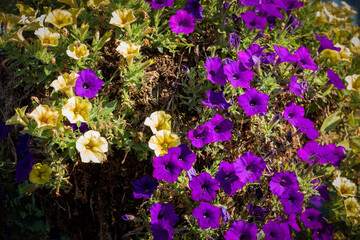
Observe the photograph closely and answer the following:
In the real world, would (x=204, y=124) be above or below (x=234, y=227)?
above

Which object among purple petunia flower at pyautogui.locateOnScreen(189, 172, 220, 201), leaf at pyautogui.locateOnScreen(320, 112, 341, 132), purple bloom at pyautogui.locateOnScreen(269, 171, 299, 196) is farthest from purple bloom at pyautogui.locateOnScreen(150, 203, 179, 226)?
leaf at pyautogui.locateOnScreen(320, 112, 341, 132)

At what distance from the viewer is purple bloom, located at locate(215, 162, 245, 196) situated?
1457 millimetres

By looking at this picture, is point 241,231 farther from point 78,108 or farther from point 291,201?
point 78,108

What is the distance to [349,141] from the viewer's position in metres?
2.06

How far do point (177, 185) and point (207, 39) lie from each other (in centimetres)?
80

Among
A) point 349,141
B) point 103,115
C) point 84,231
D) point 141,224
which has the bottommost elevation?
point 84,231

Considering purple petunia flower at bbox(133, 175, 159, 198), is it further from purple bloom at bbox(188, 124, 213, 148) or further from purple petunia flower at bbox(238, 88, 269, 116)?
purple petunia flower at bbox(238, 88, 269, 116)

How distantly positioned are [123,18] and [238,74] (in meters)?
0.61

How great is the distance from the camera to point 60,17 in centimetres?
161

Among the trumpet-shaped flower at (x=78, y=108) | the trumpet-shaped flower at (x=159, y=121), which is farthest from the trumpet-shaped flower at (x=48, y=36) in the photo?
the trumpet-shaped flower at (x=159, y=121)

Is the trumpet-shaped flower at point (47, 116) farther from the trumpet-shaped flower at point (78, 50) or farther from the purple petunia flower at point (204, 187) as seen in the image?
the purple petunia flower at point (204, 187)

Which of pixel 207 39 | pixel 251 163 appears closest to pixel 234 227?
pixel 251 163

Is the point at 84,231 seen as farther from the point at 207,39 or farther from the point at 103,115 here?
the point at 207,39

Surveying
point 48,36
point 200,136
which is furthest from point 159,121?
point 48,36
